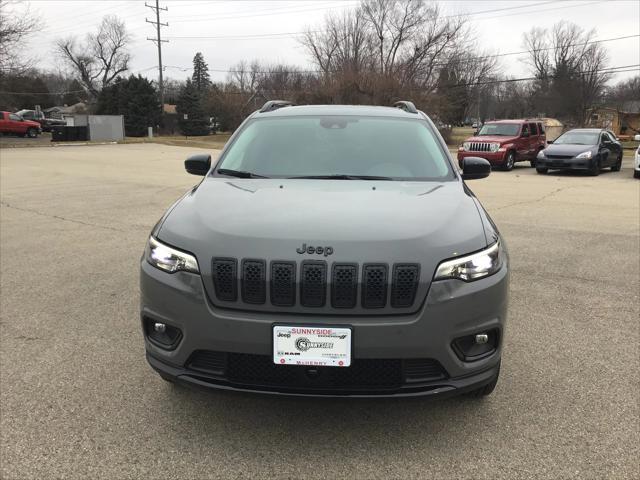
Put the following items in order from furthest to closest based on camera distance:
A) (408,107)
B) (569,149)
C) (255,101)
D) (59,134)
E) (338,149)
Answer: (255,101) < (59,134) < (569,149) < (408,107) < (338,149)

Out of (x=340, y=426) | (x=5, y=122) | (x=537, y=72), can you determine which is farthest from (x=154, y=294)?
(x=537, y=72)

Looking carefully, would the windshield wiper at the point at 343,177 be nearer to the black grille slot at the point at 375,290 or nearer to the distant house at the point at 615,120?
the black grille slot at the point at 375,290

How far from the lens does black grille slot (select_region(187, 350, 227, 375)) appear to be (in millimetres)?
2475

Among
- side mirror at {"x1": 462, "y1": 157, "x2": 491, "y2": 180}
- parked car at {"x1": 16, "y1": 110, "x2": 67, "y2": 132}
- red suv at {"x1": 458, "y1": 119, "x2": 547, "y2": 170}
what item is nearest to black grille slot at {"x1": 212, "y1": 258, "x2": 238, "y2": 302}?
side mirror at {"x1": 462, "y1": 157, "x2": 491, "y2": 180}

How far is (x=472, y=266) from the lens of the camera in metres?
2.52

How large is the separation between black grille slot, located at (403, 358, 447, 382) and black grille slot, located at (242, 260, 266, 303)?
0.72 m

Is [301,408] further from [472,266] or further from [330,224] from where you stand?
[472,266]

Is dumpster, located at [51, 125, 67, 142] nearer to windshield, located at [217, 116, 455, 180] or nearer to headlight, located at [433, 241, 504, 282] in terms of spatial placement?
windshield, located at [217, 116, 455, 180]

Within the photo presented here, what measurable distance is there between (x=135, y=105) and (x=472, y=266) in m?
64.2

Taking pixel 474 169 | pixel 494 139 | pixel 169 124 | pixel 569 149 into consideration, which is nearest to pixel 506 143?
pixel 494 139

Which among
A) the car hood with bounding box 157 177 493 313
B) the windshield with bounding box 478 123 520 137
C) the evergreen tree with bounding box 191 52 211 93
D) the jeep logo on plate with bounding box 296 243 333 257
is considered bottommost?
the jeep logo on plate with bounding box 296 243 333 257

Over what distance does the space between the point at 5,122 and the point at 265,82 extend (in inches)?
1251

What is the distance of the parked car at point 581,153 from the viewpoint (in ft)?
59.3

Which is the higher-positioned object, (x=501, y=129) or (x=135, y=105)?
(x=135, y=105)
